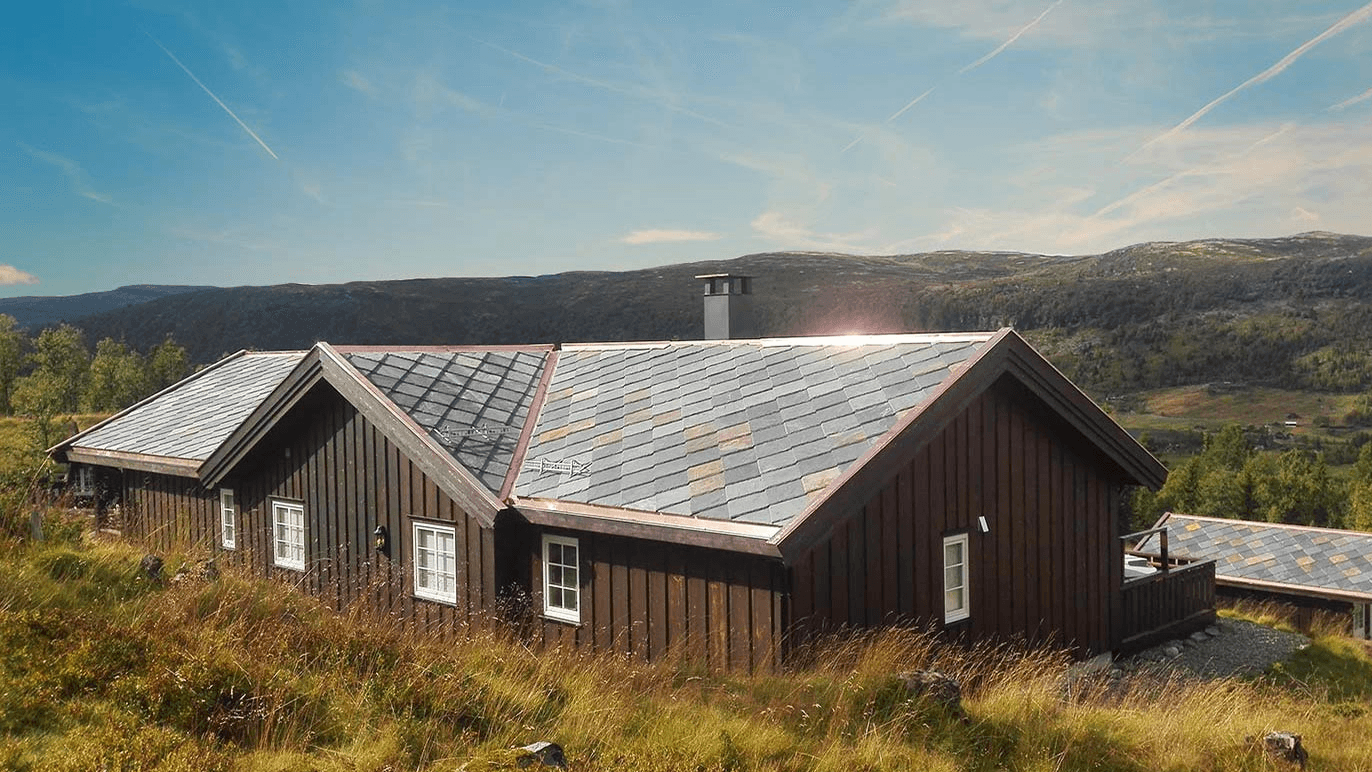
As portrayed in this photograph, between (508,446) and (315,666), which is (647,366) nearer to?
(508,446)

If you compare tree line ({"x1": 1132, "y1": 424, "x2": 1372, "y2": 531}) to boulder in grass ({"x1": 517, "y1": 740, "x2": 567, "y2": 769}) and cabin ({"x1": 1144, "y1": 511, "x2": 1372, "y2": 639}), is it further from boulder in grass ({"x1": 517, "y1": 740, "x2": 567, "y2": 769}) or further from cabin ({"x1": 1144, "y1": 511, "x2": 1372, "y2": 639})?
boulder in grass ({"x1": 517, "y1": 740, "x2": 567, "y2": 769})

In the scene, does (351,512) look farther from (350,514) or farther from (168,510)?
(168,510)

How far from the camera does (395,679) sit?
6.88 m

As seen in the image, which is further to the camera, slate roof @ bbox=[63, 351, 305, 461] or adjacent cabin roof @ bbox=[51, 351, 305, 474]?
slate roof @ bbox=[63, 351, 305, 461]

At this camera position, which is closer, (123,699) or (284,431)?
(123,699)

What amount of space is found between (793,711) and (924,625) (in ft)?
12.2

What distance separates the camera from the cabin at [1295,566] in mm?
25516

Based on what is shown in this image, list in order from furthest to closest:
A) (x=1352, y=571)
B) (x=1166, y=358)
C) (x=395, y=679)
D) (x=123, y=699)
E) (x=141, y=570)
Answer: (x=1166, y=358) → (x=1352, y=571) → (x=141, y=570) → (x=395, y=679) → (x=123, y=699)

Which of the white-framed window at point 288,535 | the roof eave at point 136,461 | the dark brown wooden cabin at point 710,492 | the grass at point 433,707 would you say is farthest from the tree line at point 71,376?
the grass at point 433,707

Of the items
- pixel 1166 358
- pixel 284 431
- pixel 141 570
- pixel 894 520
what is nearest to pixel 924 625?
pixel 894 520

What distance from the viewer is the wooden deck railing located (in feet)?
46.2

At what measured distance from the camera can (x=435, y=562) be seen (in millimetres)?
12328

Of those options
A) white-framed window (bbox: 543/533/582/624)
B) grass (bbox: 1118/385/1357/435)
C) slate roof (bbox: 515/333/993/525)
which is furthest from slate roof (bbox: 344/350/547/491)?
grass (bbox: 1118/385/1357/435)

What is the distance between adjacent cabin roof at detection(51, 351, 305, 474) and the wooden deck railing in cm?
1454
